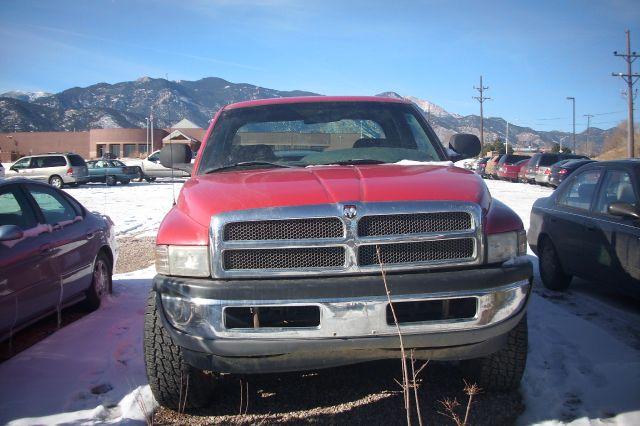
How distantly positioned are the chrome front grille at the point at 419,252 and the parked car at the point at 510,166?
1141 inches

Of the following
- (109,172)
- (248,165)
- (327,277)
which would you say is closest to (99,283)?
(248,165)

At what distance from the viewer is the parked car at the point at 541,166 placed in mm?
24922

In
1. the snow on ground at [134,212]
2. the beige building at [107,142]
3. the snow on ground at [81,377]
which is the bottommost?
the snow on ground at [81,377]

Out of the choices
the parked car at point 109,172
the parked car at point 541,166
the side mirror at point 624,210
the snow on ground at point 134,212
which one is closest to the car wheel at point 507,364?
the side mirror at point 624,210

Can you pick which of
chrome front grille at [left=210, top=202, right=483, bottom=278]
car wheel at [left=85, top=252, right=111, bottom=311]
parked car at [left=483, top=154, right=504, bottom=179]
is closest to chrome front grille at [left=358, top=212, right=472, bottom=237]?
chrome front grille at [left=210, top=202, right=483, bottom=278]

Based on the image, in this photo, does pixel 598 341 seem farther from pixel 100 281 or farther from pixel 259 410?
pixel 100 281

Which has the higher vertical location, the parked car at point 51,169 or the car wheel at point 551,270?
the parked car at point 51,169

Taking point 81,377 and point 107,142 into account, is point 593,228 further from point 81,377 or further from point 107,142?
point 107,142

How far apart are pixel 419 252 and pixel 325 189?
0.59 meters

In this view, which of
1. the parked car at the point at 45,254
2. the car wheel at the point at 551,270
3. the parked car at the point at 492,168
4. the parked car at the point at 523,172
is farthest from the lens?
the parked car at the point at 492,168

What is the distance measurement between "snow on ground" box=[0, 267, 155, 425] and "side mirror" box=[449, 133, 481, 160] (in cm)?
302

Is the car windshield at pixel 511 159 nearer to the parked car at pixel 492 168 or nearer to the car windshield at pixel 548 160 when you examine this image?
the parked car at pixel 492 168

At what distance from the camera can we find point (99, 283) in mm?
5742

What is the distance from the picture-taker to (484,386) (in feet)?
10.9
